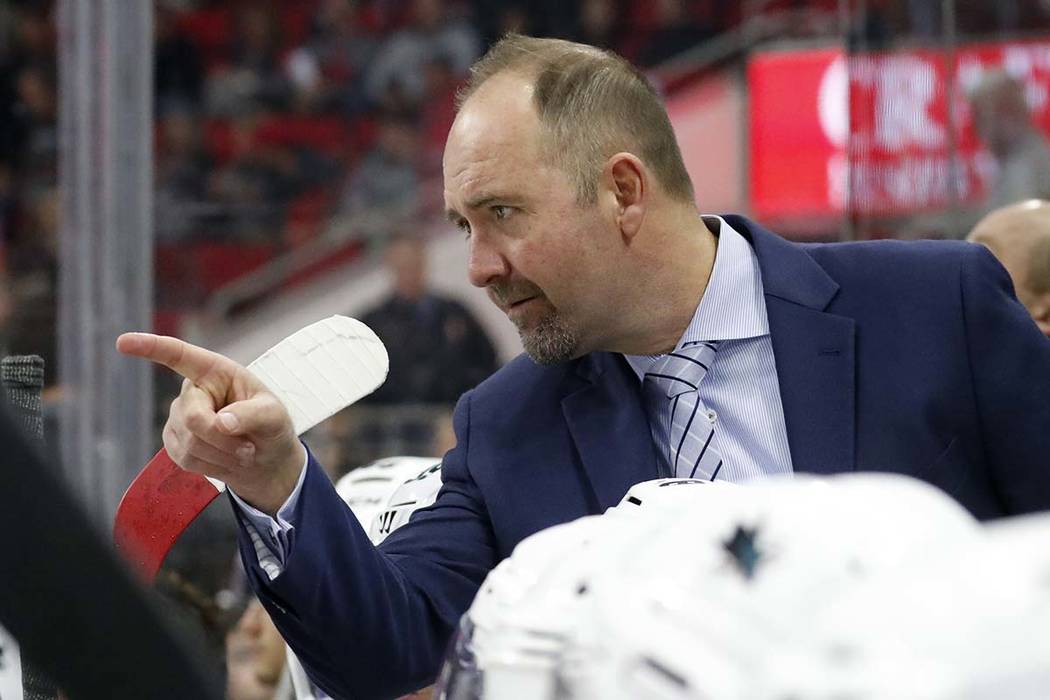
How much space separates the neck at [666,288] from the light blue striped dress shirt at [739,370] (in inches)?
0.5

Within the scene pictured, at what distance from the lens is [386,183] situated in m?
6.93

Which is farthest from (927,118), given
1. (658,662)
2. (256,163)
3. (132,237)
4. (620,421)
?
(256,163)

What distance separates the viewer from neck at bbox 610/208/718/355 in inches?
69.6

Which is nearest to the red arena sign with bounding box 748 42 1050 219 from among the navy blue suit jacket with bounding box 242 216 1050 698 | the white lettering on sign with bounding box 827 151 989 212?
the white lettering on sign with bounding box 827 151 989 212

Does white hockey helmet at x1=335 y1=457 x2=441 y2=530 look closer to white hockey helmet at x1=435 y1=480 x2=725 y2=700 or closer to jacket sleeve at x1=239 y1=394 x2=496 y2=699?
jacket sleeve at x1=239 y1=394 x2=496 y2=699

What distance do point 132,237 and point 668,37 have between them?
482 cm

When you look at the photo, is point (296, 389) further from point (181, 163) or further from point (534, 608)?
point (181, 163)

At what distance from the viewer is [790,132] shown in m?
6.51

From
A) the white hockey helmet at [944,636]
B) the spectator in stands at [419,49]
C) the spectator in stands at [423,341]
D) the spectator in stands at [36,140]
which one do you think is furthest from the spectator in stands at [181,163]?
the white hockey helmet at [944,636]

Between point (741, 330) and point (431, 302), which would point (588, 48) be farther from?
point (431, 302)

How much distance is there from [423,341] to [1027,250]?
116 inches

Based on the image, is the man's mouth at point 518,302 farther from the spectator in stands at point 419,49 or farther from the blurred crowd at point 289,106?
the spectator in stands at point 419,49

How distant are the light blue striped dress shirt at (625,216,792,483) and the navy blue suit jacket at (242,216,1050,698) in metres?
0.02

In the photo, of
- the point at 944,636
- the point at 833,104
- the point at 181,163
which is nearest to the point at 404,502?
the point at 944,636
